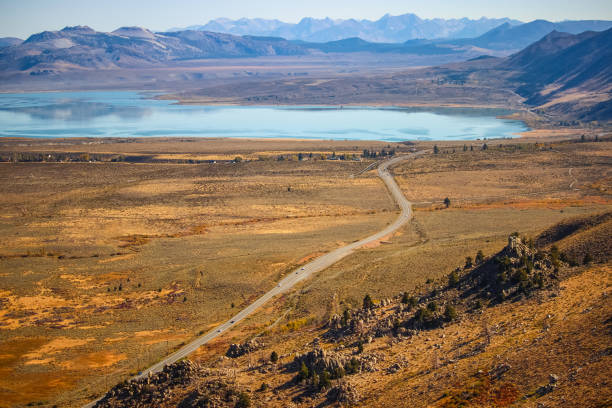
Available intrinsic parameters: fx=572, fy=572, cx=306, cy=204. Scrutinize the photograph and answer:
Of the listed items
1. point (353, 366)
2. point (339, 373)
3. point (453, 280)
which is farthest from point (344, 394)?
point (453, 280)

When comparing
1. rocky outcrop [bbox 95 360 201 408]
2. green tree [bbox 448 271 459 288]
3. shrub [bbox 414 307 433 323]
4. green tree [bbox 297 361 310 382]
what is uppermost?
green tree [bbox 448 271 459 288]

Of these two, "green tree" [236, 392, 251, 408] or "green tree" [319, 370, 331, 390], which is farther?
"green tree" [319, 370, 331, 390]

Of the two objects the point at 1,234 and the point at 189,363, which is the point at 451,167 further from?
the point at 189,363

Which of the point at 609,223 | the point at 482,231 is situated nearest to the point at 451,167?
the point at 482,231

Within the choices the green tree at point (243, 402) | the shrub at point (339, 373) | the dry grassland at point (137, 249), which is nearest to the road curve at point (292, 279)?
the dry grassland at point (137, 249)

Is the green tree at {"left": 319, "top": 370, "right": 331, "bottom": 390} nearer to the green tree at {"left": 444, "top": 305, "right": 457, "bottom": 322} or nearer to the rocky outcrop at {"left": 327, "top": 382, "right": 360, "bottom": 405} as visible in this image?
the rocky outcrop at {"left": 327, "top": 382, "right": 360, "bottom": 405}

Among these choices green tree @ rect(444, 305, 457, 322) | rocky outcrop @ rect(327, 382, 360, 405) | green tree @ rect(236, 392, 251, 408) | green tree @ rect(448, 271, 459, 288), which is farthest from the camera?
green tree @ rect(448, 271, 459, 288)

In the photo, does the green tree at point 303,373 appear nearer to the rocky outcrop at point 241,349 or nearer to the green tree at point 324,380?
the green tree at point 324,380

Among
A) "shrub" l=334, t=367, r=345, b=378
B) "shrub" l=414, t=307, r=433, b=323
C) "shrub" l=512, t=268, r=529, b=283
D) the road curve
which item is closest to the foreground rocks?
the road curve

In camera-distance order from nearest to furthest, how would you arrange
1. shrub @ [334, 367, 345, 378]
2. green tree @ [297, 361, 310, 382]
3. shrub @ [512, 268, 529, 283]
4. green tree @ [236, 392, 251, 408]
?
green tree @ [236, 392, 251, 408]
shrub @ [334, 367, 345, 378]
green tree @ [297, 361, 310, 382]
shrub @ [512, 268, 529, 283]
